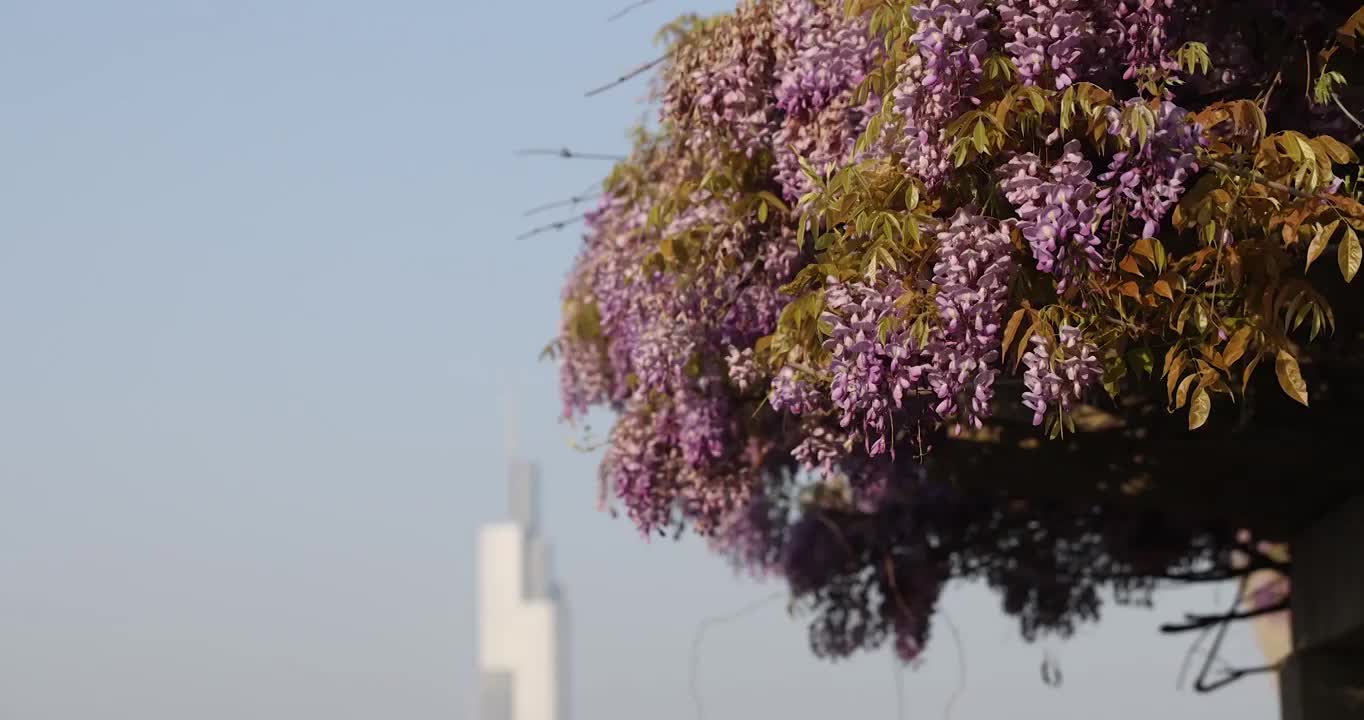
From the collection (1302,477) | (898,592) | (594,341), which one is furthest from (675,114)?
(898,592)

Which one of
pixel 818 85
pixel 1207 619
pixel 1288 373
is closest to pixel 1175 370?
pixel 1288 373

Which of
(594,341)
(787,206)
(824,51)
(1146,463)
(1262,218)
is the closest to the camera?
(1262,218)

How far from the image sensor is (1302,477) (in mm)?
10438

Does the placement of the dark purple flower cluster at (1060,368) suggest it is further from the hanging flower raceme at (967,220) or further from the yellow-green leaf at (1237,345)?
the yellow-green leaf at (1237,345)

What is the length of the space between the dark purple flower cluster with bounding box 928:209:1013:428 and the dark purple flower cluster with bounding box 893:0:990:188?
219 mm

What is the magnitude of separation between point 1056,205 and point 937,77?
1.63 feet

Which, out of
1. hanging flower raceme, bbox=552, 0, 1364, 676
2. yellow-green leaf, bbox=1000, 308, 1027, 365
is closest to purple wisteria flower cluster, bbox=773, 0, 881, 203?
hanging flower raceme, bbox=552, 0, 1364, 676

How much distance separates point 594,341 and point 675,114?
7.18ft

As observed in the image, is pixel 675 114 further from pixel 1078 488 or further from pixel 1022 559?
pixel 1022 559

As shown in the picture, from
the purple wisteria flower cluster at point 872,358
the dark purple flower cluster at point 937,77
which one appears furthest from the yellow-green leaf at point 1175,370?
the dark purple flower cluster at point 937,77

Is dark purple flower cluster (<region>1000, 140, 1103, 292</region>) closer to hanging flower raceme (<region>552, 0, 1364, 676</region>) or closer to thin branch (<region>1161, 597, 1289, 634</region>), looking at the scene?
hanging flower raceme (<region>552, 0, 1364, 676</region>)

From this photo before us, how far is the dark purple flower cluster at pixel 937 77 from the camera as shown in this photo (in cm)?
548

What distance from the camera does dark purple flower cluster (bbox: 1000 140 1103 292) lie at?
5.35m

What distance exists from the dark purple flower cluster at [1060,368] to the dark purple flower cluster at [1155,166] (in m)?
0.36
